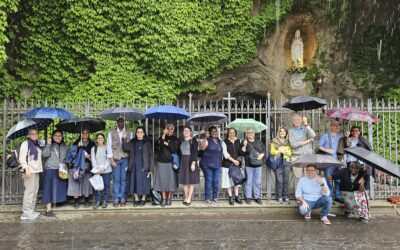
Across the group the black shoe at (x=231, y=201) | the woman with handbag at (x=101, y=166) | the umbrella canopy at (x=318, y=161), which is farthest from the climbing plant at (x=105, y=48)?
the umbrella canopy at (x=318, y=161)

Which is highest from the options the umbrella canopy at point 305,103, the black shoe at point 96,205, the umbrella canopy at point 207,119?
the umbrella canopy at point 305,103

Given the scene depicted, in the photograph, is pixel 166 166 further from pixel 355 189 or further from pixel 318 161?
pixel 355 189

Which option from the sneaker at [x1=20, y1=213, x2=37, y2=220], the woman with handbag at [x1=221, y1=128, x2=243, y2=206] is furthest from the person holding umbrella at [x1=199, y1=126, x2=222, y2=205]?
the sneaker at [x1=20, y1=213, x2=37, y2=220]

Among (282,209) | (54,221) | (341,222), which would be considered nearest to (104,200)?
(54,221)

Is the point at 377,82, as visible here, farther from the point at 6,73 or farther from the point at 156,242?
the point at 6,73

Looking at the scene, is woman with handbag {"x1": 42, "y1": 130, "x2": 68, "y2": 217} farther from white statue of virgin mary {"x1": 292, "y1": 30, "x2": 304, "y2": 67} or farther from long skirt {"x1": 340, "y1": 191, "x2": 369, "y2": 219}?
white statue of virgin mary {"x1": 292, "y1": 30, "x2": 304, "y2": 67}

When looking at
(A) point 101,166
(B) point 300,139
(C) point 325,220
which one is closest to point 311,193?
(C) point 325,220

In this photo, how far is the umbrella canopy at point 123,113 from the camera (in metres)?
8.41

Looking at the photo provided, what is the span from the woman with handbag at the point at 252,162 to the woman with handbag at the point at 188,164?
1164mm

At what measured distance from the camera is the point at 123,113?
871 centimetres

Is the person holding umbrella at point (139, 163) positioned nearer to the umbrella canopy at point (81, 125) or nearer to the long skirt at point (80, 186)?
the umbrella canopy at point (81, 125)

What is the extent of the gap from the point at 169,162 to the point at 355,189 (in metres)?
4.05

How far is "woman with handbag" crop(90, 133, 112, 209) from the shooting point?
28.1 feet

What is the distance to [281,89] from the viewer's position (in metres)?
16.5
